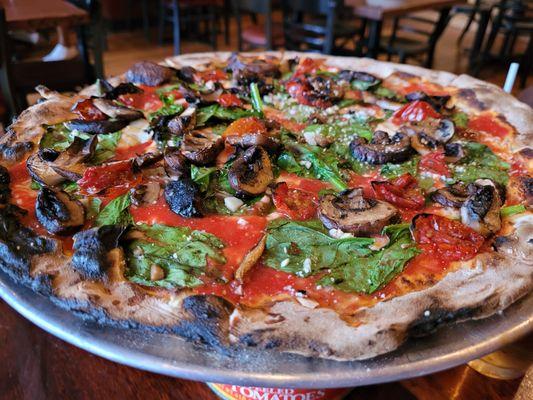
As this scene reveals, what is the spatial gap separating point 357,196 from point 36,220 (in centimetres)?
134

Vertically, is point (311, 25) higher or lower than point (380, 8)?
lower

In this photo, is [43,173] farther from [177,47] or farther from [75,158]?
[177,47]

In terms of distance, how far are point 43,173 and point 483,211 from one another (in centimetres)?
193

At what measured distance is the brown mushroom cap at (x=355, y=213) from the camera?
6.27 feet

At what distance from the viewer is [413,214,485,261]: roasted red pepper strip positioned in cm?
185

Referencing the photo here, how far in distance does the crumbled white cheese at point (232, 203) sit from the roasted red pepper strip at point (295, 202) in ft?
0.50

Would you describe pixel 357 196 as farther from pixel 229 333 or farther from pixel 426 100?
pixel 426 100

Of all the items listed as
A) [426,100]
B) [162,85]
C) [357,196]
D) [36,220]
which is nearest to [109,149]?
[36,220]

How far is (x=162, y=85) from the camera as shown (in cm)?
329

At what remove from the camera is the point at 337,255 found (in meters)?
1.83

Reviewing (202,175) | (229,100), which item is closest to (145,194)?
(202,175)

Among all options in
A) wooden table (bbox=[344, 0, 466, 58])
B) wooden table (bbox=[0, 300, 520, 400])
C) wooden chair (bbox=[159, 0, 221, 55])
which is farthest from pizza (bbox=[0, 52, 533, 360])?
wooden chair (bbox=[159, 0, 221, 55])

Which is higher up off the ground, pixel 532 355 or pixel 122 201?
pixel 122 201

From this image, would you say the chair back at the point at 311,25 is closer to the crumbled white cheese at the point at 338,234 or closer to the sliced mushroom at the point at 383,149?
the sliced mushroom at the point at 383,149
